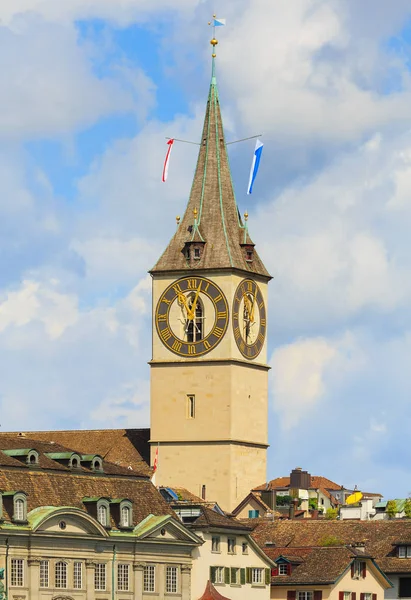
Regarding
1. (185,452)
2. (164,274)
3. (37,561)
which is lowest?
(37,561)

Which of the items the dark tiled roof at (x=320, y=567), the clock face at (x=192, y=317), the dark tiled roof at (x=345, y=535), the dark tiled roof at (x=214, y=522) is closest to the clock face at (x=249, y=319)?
the clock face at (x=192, y=317)

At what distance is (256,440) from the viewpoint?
19700cm

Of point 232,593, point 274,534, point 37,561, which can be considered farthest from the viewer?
point 274,534

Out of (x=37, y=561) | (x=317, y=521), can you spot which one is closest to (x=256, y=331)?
(x=317, y=521)

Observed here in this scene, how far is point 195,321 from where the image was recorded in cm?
19612

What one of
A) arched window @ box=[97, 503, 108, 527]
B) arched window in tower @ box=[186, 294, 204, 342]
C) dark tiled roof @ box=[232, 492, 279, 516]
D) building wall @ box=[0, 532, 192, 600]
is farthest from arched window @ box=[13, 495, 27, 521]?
arched window in tower @ box=[186, 294, 204, 342]

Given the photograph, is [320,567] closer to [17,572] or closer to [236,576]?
[236,576]

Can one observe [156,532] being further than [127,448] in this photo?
No

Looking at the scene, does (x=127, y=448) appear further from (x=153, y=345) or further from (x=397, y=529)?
(x=397, y=529)

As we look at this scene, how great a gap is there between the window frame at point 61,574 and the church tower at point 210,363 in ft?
142

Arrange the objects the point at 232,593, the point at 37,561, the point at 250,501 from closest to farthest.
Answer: the point at 37,561 < the point at 232,593 < the point at 250,501

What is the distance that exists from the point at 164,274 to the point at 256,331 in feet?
25.8

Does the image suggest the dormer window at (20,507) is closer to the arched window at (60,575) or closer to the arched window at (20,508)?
the arched window at (20,508)

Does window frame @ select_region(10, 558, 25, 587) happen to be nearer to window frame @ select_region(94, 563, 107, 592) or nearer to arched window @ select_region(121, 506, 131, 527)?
window frame @ select_region(94, 563, 107, 592)
